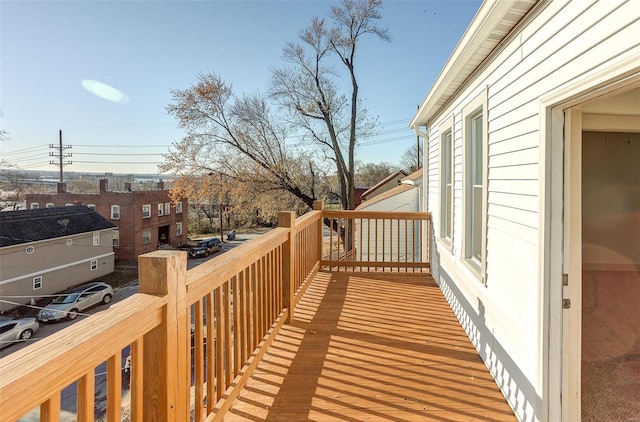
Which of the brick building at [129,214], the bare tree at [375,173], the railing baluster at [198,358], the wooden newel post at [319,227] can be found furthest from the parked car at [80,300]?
the bare tree at [375,173]

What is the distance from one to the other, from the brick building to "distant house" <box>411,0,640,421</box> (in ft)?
13.7

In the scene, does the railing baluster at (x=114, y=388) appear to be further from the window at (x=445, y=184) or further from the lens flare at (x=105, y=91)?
the lens flare at (x=105, y=91)

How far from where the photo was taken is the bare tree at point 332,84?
1345cm

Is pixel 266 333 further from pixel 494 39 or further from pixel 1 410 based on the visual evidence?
pixel 494 39

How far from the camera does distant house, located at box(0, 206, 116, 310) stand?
3613mm

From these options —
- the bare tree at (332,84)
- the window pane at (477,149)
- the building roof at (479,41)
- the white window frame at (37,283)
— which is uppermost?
the bare tree at (332,84)

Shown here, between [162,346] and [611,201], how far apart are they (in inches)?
268

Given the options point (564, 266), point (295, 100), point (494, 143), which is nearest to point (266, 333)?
point (564, 266)

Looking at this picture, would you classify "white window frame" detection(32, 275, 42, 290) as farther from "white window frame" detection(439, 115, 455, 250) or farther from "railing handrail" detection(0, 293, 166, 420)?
"white window frame" detection(439, 115, 455, 250)

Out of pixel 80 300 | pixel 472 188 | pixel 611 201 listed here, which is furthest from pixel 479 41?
pixel 611 201

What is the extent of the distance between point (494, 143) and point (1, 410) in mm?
2769

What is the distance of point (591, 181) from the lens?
5410 millimetres

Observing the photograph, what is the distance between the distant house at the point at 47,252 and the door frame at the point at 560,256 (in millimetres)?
4111

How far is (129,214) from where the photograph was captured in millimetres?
5922
